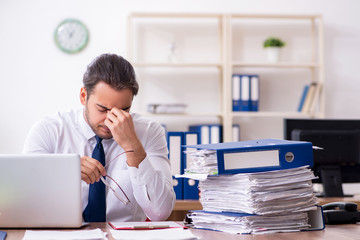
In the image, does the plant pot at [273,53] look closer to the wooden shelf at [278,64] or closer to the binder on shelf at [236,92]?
the wooden shelf at [278,64]

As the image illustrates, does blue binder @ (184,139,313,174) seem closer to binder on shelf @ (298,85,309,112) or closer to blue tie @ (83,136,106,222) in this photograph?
blue tie @ (83,136,106,222)

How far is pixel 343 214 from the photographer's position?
59.4 inches

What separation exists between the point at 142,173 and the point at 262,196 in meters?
0.53

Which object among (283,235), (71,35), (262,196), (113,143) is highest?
(71,35)

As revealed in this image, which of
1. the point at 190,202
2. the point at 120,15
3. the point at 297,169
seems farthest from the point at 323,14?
the point at 297,169

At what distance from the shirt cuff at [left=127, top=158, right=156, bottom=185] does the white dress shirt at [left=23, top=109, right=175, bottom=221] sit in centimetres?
6

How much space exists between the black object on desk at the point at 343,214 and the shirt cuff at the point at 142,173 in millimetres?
583

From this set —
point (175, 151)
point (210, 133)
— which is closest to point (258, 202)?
point (175, 151)

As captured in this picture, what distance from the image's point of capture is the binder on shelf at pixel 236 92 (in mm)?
3980

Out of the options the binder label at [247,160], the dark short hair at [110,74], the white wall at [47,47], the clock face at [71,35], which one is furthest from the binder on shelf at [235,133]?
the binder label at [247,160]

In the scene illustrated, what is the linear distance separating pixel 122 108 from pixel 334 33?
121 inches

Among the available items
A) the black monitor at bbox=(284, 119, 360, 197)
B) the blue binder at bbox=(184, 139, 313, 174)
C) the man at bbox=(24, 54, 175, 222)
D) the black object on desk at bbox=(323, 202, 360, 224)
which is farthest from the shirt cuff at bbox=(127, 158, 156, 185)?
the black monitor at bbox=(284, 119, 360, 197)

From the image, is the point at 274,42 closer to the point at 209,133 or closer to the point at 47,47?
the point at 209,133

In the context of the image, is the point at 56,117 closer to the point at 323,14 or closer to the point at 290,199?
the point at 290,199
